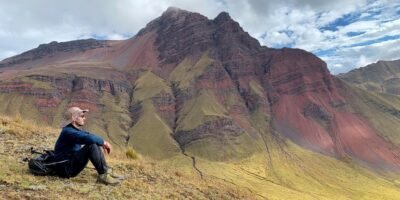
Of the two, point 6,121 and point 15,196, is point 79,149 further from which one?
point 6,121

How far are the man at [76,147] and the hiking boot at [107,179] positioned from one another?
0.78 feet

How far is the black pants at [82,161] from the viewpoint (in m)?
16.0

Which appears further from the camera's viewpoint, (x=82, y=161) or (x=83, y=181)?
(x=83, y=181)

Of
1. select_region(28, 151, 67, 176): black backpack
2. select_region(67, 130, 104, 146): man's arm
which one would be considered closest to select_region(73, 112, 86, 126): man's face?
select_region(67, 130, 104, 146): man's arm

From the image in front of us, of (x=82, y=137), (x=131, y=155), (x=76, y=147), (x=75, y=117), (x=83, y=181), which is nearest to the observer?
(x=82, y=137)

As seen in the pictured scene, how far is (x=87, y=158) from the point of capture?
637 inches

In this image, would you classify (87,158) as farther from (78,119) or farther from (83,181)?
(78,119)

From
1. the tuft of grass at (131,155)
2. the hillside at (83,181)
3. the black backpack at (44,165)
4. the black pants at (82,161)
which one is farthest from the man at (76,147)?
the tuft of grass at (131,155)

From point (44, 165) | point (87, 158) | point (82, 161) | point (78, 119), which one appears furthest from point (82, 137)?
point (44, 165)

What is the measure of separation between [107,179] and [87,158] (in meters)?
1.36

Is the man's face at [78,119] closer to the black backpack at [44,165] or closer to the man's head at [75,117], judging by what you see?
the man's head at [75,117]

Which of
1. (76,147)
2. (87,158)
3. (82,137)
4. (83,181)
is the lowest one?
(83,181)

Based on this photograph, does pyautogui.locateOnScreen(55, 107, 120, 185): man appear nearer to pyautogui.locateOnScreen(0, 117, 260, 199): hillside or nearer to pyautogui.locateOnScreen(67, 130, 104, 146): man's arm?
pyautogui.locateOnScreen(67, 130, 104, 146): man's arm

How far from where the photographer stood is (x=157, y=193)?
18359mm
